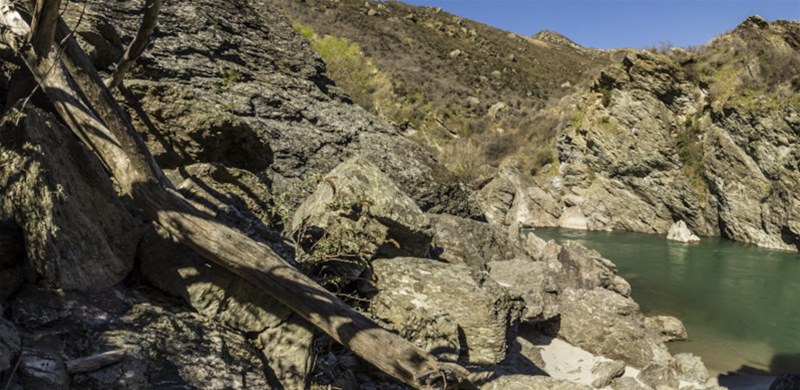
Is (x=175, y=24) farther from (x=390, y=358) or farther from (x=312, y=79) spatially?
(x=390, y=358)

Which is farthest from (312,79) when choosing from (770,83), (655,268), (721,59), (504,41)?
(504,41)

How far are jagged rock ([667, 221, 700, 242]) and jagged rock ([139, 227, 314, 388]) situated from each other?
95.1 feet

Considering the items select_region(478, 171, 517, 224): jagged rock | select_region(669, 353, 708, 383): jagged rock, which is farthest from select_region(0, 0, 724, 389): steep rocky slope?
select_region(478, 171, 517, 224): jagged rock

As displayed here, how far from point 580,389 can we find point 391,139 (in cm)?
612

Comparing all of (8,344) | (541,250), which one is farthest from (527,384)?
(541,250)

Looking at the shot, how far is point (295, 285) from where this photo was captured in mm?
3861

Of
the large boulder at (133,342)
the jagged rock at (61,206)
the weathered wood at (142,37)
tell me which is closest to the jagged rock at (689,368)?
the large boulder at (133,342)

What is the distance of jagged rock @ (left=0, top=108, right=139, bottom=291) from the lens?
3.04 m

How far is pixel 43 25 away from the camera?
11.9 ft

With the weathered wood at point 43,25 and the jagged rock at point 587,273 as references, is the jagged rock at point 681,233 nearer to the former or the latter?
the jagged rock at point 587,273

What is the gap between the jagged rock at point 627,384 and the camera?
7.75 meters

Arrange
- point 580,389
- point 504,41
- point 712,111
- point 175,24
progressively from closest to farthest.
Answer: point 580,389
point 175,24
point 712,111
point 504,41

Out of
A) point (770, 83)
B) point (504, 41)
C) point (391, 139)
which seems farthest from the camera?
point (504, 41)

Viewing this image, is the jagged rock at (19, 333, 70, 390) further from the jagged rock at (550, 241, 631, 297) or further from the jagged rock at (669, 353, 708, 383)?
the jagged rock at (550, 241, 631, 297)
